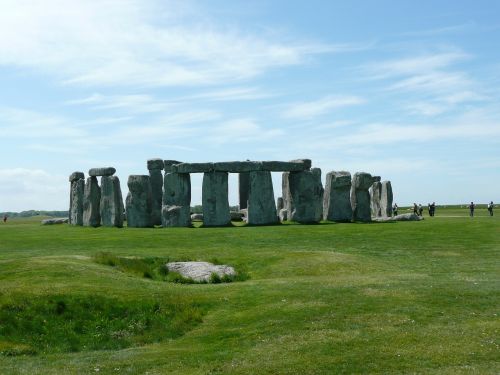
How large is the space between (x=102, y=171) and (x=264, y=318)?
36563 millimetres

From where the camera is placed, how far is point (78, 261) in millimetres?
27531

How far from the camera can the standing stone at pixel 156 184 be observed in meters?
54.6

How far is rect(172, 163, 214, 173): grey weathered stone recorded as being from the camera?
49.9 meters

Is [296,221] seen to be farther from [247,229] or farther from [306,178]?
[247,229]

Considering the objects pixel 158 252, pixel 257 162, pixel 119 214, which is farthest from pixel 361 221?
pixel 158 252

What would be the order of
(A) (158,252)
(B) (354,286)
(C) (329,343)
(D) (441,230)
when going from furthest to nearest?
(D) (441,230), (A) (158,252), (B) (354,286), (C) (329,343)

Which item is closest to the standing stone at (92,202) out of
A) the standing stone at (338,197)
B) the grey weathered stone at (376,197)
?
the standing stone at (338,197)

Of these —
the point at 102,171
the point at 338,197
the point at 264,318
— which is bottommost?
the point at 264,318

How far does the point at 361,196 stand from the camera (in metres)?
51.8

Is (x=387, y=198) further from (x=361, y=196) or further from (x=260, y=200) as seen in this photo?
(x=260, y=200)

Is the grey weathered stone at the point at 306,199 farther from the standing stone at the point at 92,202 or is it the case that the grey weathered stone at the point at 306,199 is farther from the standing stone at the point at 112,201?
the standing stone at the point at 92,202

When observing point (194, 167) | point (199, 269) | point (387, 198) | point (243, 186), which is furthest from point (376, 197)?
point (199, 269)

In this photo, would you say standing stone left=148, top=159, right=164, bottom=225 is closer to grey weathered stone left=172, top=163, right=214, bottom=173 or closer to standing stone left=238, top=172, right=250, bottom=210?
grey weathered stone left=172, top=163, right=214, bottom=173

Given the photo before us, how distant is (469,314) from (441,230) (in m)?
23.4
